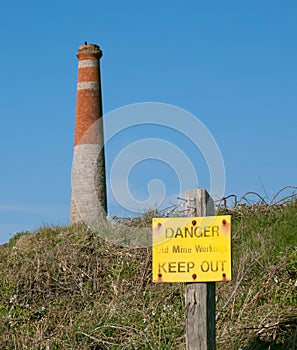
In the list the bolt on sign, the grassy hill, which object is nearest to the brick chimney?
the grassy hill

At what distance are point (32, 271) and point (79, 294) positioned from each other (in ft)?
3.55

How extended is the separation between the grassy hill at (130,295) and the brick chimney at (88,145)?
8202mm

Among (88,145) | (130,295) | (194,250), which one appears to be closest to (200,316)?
(194,250)

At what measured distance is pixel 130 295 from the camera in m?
8.62

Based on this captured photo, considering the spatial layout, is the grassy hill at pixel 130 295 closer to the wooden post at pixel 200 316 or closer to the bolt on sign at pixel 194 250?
the wooden post at pixel 200 316

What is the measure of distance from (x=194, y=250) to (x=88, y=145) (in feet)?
52.3

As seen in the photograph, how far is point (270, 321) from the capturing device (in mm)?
6719

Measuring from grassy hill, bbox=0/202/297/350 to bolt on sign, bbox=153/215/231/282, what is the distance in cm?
194

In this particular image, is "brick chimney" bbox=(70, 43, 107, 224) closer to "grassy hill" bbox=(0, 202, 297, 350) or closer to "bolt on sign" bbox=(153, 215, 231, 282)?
"grassy hill" bbox=(0, 202, 297, 350)

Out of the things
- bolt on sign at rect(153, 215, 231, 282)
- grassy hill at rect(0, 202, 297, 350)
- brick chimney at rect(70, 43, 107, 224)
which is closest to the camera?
bolt on sign at rect(153, 215, 231, 282)

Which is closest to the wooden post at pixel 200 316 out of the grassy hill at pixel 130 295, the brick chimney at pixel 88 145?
the grassy hill at pixel 130 295

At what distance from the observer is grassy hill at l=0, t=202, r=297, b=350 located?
676 cm

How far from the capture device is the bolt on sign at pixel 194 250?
4633mm

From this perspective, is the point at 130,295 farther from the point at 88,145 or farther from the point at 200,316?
the point at 88,145
